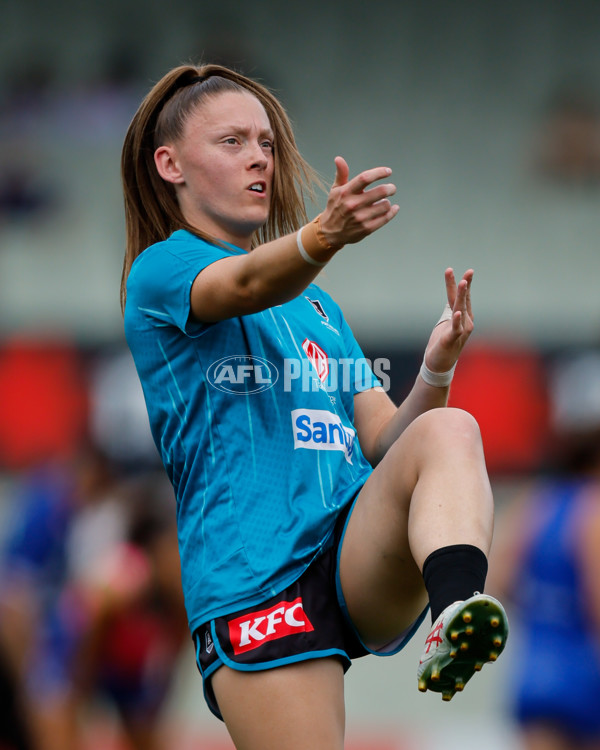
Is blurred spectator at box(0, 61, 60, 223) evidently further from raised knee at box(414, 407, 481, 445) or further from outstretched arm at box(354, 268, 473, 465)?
raised knee at box(414, 407, 481, 445)

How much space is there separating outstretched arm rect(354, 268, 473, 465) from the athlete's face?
0.51 meters

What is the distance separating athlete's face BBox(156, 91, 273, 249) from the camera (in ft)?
9.01

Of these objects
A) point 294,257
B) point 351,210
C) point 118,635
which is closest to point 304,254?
point 294,257

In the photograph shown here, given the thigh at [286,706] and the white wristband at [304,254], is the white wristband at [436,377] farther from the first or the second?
the thigh at [286,706]

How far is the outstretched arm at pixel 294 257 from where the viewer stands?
230 cm

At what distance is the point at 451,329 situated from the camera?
2754 mm

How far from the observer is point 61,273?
11781 millimetres

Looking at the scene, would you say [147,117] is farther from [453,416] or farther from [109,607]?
[109,607]

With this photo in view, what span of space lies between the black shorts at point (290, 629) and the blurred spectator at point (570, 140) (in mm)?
9967

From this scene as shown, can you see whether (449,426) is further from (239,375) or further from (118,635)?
(118,635)

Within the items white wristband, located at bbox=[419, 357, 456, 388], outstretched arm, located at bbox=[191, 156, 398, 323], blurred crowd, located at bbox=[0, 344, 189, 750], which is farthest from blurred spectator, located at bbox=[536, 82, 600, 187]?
outstretched arm, located at bbox=[191, 156, 398, 323]

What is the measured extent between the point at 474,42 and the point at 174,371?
10.2 m

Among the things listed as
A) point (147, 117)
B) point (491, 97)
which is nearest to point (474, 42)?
point (491, 97)

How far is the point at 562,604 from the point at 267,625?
236 centimetres
